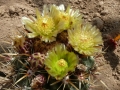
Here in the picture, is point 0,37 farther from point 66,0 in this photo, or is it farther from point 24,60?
point 24,60

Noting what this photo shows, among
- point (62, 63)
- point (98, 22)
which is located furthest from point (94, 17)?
point (62, 63)

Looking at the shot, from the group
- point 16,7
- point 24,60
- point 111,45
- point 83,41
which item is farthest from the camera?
point 16,7

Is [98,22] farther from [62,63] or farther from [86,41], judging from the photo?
[62,63]

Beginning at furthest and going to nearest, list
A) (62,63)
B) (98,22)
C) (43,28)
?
1. (98,22)
2. (43,28)
3. (62,63)

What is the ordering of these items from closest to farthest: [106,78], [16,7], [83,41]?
[83,41]
[106,78]
[16,7]

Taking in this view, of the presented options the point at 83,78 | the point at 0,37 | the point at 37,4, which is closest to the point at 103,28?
the point at 37,4
